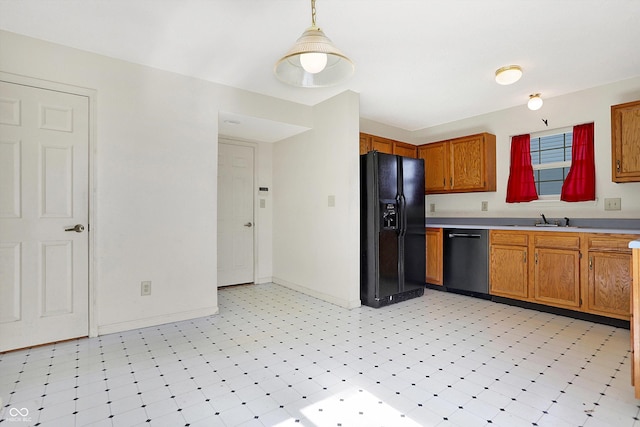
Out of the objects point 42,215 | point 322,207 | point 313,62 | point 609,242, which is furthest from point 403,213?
point 42,215

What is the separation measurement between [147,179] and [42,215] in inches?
32.9

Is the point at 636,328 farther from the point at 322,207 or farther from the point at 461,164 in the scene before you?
the point at 461,164

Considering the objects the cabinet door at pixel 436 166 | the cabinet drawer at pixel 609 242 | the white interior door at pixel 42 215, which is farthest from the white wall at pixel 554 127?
the white interior door at pixel 42 215

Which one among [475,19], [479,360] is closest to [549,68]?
[475,19]

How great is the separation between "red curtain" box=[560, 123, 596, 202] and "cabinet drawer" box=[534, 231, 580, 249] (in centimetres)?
66

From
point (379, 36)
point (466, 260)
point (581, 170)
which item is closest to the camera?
point (379, 36)

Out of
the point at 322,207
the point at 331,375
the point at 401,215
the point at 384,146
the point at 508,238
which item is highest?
the point at 384,146

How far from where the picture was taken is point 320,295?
13.3ft

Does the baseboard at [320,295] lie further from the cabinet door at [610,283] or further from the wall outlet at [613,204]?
the wall outlet at [613,204]

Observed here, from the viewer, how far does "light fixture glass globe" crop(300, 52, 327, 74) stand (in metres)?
1.70

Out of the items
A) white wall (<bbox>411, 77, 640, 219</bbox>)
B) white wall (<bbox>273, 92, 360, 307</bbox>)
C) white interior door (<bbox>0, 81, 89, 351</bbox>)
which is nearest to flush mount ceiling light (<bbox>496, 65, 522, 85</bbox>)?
white wall (<bbox>411, 77, 640, 219</bbox>)

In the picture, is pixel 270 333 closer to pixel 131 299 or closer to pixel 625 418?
pixel 131 299

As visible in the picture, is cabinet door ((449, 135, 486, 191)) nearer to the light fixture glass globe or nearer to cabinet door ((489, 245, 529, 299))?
cabinet door ((489, 245, 529, 299))

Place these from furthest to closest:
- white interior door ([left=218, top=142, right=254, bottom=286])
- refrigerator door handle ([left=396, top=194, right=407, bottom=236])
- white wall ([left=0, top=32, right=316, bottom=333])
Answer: white interior door ([left=218, top=142, right=254, bottom=286]) → refrigerator door handle ([left=396, top=194, right=407, bottom=236]) → white wall ([left=0, top=32, right=316, bottom=333])
